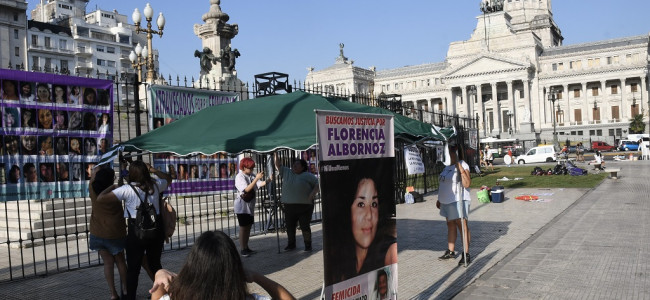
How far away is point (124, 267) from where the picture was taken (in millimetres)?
6168

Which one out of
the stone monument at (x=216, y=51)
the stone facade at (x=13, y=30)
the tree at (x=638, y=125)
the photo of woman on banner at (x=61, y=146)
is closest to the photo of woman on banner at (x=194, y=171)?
the photo of woman on banner at (x=61, y=146)

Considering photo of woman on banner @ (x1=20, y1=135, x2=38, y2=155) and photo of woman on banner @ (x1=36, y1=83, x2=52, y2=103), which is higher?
photo of woman on banner @ (x1=36, y1=83, x2=52, y2=103)

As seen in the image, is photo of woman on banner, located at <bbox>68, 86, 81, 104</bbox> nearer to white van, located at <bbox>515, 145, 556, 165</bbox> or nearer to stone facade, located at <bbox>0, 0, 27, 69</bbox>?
white van, located at <bbox>515, 145, 556, 165</bbox>

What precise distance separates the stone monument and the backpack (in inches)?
429

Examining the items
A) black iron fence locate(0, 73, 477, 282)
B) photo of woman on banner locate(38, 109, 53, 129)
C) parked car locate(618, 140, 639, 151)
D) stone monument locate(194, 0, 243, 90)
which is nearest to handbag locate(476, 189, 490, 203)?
black iron fence locate(0, 73, 477, 282)

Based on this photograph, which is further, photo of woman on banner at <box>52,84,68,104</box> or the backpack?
photo of woman on banner at <box>52,84,68,104</box>

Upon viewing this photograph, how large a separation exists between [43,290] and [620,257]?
8.53 metres

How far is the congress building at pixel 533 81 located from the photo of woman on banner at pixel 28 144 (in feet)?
237

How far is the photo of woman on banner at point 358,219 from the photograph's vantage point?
387 cm

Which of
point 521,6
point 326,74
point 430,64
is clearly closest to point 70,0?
point 326,74

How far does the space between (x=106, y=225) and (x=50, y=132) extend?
274 cm

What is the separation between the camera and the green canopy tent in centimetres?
668

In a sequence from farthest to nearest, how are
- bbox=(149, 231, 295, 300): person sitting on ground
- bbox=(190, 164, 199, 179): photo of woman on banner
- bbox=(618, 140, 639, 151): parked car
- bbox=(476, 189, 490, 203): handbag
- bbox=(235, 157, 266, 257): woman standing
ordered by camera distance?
bbox=(618, 140, 639, 151): parked car < bbox=(476, 189, 490, 203): handbag < bbox=(190, 164, 199, 179): photo of woman on banner < bbox=(235, 157, 266, 257): woman standing < bbox=(149, 231, 295, 300): person sitting on ground

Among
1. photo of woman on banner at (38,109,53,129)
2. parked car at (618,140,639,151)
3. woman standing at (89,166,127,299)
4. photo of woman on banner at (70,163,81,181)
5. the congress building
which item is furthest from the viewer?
the congress building
